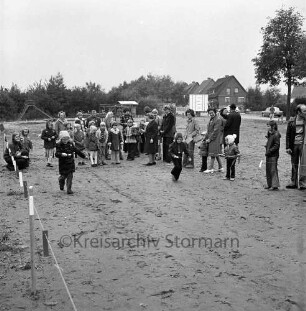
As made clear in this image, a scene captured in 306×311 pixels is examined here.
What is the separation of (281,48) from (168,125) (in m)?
35.4

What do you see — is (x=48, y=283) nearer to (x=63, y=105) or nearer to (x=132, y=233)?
(x=132, y=233)

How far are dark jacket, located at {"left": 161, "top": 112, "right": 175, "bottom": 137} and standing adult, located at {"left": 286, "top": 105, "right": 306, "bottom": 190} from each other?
16.8 ft

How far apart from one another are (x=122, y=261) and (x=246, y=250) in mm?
1826

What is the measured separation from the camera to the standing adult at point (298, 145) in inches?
431

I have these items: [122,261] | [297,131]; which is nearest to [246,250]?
[122,261]

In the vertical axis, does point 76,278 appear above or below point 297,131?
below

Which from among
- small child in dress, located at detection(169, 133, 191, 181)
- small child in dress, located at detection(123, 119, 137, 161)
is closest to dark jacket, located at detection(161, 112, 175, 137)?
small child in dress, located at detection(123, 119, 137, 161)

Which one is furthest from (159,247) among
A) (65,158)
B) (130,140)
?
(130,140)

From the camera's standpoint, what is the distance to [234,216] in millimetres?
8742

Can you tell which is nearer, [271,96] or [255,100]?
[271,96]

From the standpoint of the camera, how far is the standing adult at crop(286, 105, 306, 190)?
11.0 meters

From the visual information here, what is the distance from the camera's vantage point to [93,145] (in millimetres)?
15531

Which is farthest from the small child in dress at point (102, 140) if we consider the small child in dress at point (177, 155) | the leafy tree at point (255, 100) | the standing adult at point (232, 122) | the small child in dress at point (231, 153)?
the leafy tree at point (255, 100)

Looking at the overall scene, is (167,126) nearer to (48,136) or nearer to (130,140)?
(130,140)
